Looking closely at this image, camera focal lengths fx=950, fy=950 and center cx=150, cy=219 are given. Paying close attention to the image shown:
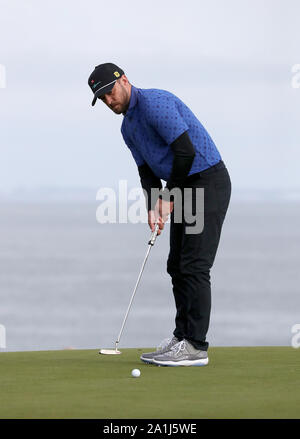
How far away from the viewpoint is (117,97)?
4.31 meters

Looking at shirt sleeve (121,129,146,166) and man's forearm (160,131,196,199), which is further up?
shirt sleeve (121,129,146,166)

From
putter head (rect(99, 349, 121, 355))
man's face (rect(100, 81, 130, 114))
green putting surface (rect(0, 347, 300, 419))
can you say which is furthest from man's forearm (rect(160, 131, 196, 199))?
putter head (rect(99, 349, 121, 355))

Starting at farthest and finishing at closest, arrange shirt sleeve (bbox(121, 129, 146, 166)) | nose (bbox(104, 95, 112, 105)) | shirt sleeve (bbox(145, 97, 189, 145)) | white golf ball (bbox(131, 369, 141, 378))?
shirt sleeve (bbox(121, 129, 146, 166)), nose (bbox(104, 95, 112, 105)), shirt sleeve (bbox(145, 97, 189, 145)), white golf ball (bbox(131, 369, 141, 378))

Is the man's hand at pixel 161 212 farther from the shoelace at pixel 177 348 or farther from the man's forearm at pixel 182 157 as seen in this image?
the shoelace at pixel 177 348

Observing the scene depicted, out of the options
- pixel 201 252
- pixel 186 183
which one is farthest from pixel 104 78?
pixel 201 252

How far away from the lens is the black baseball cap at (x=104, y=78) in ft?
14.0

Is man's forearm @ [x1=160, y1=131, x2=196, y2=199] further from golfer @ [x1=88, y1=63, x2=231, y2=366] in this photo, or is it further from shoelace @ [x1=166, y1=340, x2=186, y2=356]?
shoelace @ [x1=166, y1=340, x2=186, y2=356]

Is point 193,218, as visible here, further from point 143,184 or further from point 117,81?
point 117,81

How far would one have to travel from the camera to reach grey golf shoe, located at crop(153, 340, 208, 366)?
4.34m

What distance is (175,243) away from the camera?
4551mm

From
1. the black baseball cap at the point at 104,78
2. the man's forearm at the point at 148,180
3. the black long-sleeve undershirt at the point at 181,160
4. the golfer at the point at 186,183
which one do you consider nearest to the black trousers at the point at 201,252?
the golfer at the point at 186,183

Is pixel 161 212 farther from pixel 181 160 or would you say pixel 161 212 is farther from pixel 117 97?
pixel 117 97
